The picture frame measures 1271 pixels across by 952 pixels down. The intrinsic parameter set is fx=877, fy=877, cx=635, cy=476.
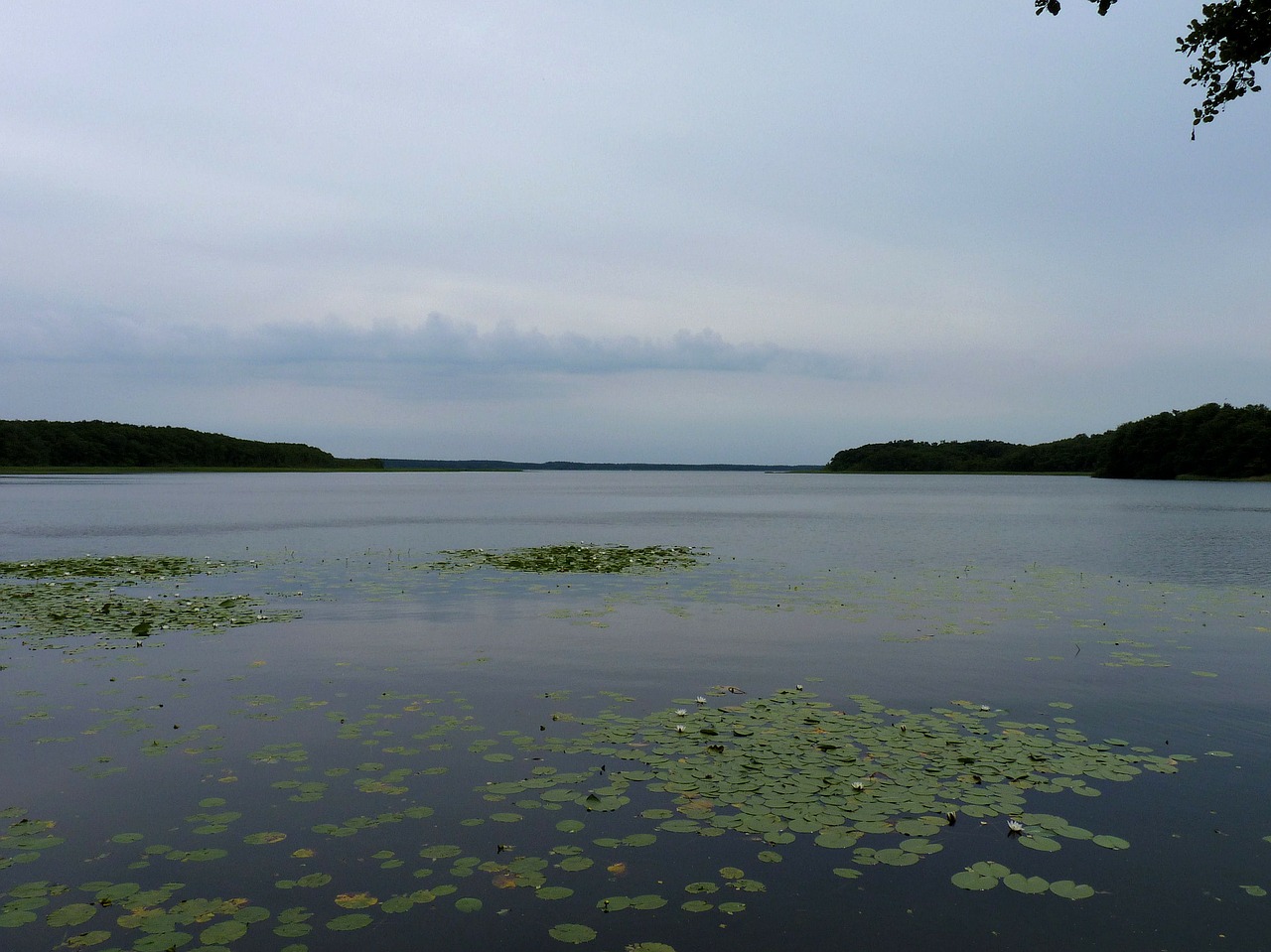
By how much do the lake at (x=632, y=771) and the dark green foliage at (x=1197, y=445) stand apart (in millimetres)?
163384

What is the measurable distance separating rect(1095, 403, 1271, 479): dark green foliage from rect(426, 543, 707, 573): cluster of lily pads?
159 m

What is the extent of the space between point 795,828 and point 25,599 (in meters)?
22.4

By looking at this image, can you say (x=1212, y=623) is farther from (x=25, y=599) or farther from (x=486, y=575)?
(x=25, y=599)

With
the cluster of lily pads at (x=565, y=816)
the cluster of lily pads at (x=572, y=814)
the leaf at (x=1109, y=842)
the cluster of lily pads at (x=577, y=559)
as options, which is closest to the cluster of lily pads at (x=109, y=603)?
the cluster of lily pads at (x=565, y=816)

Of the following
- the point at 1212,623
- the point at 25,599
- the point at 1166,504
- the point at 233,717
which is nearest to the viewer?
the point at 233,717

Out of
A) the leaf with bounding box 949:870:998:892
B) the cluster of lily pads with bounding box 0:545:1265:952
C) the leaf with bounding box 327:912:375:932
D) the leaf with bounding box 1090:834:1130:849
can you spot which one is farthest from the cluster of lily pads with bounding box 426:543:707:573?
the leaf with bounding box 327:912:375:932

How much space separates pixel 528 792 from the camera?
9.40 metres

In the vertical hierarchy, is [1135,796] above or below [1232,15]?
below

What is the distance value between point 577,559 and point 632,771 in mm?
23641

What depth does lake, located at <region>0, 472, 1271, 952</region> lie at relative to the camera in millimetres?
6906

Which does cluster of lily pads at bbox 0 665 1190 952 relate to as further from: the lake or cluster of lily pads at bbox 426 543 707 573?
cluster of lily pads at bbox 426 543 707 573

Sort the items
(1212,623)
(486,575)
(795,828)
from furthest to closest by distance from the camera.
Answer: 1. (486,575)
2. (1212,623)
3. (795,828)

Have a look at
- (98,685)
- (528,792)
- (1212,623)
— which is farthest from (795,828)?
(1212,623)

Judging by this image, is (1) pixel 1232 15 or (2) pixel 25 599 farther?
(2) pixel 25 599
